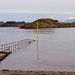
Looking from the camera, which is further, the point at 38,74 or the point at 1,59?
the point at 1,59

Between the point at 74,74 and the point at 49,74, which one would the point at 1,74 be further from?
the point at 74,74

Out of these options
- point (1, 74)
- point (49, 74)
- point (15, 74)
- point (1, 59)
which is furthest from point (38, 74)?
point (1, 59)

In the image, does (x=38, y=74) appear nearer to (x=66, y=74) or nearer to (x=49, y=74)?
(x=49, y=74)

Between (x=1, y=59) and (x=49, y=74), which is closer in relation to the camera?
(x=49, y=74)

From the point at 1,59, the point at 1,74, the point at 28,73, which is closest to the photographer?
the point at 1,74

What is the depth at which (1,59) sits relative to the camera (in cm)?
2216

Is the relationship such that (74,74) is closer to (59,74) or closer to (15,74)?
(59,74)

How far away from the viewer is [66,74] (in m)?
14.2

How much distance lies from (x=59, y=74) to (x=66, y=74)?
52 centimetres

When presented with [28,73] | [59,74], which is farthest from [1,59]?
[59,74]

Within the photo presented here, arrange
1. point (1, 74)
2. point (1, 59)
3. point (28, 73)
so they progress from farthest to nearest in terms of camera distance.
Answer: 1. point (1, 59)
2. point (28, 73)
3. point (1, 74)

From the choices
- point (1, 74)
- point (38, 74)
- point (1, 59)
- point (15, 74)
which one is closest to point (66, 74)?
point (38, 74)

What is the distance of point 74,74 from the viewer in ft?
46.5

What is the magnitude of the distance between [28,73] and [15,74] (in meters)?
1.10
